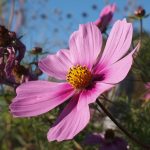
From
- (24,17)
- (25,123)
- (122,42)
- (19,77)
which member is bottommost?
(24,17)

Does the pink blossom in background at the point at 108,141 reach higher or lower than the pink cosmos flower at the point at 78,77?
lower

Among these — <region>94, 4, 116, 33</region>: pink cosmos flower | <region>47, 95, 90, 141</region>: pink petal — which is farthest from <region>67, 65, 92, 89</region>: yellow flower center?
<region>94, 4, 116, 33</region>: pink cosmos flower

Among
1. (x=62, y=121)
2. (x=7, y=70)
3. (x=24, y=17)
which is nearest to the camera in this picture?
(x=62, y=121)

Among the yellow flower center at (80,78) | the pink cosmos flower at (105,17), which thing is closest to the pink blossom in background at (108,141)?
the yellow flower center at (80,78)

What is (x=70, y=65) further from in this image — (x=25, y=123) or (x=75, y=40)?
(x=25, y=123)

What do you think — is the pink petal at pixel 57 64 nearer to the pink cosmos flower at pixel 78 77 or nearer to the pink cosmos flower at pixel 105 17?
the pink cosmos flower at pixel 78 77

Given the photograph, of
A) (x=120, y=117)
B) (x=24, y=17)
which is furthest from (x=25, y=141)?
(x=24, y=17)

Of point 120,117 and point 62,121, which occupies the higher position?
point 62,121
